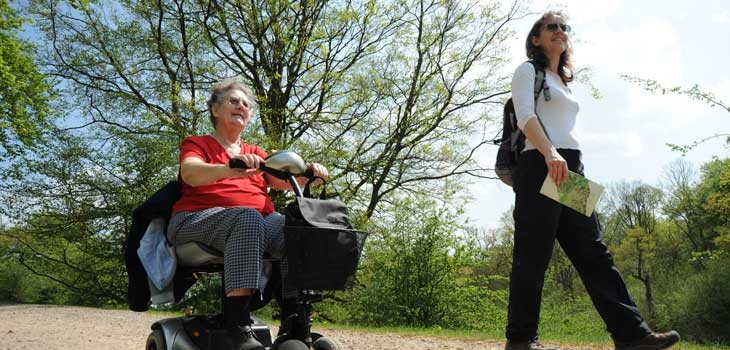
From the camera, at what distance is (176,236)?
2.83 meters

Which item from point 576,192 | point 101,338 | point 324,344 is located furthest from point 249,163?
point 101,338

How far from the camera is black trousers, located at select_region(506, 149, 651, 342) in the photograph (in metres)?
3.03

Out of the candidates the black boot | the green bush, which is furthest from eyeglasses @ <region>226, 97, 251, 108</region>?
the green bush

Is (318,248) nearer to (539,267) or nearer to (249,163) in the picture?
(249,163)

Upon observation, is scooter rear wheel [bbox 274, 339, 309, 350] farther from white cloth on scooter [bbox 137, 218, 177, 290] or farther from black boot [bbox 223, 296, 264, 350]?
white cloth on scooter [bbox 137, 218, 177, 290]

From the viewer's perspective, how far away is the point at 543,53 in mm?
3404

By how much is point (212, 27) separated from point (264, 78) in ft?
6.27

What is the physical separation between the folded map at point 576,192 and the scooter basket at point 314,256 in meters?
1.10

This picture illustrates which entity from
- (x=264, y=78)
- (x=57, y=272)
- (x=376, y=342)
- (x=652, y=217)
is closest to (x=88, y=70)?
(x=264, y=78)

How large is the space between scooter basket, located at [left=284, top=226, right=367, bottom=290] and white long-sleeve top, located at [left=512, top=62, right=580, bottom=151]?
1.23m

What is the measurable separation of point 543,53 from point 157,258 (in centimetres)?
231

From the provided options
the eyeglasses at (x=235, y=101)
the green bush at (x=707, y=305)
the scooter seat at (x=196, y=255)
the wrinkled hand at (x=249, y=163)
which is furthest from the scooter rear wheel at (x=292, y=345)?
the green bush at (x=707, y=305)

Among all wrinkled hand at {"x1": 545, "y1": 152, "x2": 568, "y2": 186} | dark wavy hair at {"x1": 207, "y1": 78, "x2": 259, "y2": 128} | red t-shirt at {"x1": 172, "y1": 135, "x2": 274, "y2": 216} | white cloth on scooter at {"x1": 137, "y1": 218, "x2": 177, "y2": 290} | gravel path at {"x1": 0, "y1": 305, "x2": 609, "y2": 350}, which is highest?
dark wavy hair at {"x1": 207, "y1": 78, "x2": 259, "y2": 128}

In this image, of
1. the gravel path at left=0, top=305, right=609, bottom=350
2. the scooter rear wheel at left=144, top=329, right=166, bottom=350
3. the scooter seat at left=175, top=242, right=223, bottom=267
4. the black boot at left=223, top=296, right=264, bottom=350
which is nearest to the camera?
the black boot at left=223, top=296, right=264, bottom=350
